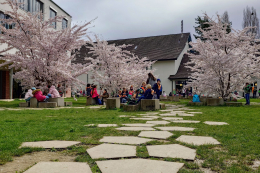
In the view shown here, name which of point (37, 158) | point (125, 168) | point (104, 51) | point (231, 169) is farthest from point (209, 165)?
point (104, 51)

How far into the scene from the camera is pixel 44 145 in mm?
3359

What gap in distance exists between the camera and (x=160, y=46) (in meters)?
40.7

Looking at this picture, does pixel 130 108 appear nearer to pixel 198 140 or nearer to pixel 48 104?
pixel 48 104

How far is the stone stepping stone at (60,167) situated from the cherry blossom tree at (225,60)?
40.2ft

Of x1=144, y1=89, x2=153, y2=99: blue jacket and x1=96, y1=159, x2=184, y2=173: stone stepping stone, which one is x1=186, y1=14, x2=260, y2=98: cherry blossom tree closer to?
x1=144, y1=89, x2=153, y2=99: blue jacket

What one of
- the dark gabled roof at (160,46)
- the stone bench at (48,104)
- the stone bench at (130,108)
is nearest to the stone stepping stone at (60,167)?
the stone bench at (130,108)

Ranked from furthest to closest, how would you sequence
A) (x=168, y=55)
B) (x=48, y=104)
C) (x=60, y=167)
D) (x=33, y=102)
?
1. (x=168, y=55)
2. (x=33, y=102)
3. (x=48, y=104)
4. (x=60, y=167)

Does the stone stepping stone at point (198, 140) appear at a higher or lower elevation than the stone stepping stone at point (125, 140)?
lower

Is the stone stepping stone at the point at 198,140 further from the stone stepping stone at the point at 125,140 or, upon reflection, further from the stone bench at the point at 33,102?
the stone bench at the point at 33,102

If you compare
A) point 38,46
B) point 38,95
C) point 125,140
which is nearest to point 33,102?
point 38,95

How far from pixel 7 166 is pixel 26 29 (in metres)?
12.7

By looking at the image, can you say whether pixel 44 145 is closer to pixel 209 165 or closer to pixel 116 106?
→ pixel 209 165

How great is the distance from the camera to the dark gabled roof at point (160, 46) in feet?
126

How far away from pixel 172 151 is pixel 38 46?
12477 millimetres
